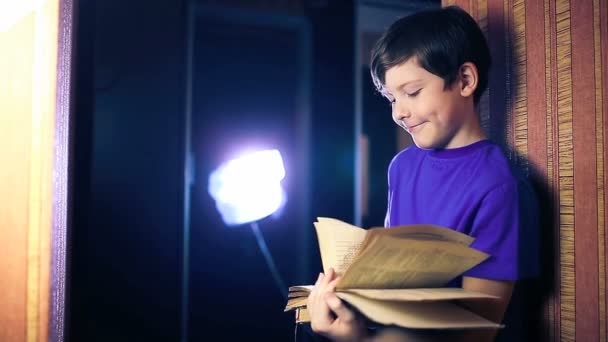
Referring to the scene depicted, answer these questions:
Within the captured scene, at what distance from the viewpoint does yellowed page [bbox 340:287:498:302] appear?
65 cm

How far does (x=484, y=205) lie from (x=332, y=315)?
329 mm

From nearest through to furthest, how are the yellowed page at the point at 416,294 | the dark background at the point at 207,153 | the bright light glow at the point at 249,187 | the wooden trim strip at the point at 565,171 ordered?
the yellowed page at the point at 416,294, the wooden trim strip at the point at 565,171, the dark background at the point at 207,153, the bright light glow at the point at 249,187

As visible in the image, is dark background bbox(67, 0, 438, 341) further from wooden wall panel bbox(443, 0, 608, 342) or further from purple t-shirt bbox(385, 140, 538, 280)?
wooden wall panel bbox(443, 0, 608, 342)

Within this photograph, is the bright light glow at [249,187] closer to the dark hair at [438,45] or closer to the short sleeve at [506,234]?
the dark hair at [438,45]

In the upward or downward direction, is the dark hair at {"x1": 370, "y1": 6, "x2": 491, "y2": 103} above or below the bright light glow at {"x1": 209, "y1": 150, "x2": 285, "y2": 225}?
above

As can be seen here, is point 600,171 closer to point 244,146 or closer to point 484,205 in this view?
point 484,205

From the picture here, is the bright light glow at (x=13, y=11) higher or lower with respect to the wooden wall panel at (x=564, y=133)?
higher

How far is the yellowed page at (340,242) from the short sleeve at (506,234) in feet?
0.69

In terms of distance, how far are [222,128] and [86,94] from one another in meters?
2.01

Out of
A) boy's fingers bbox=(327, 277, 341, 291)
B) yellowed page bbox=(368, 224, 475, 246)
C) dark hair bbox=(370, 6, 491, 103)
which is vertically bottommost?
boy's fingers bbox=(327, 277, 341, 291)

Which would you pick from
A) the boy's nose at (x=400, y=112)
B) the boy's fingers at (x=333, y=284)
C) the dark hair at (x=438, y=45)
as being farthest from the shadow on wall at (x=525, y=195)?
the boy's fingers at (x=333, y=284)

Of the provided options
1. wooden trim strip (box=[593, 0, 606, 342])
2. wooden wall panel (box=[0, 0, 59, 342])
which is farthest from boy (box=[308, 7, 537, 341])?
wooden wall panel (box=[0, 0, 59, 342])

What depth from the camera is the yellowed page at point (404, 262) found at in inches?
27.0

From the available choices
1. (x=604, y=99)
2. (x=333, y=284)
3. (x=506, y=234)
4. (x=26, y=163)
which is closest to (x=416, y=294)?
(x=333, y=284)
